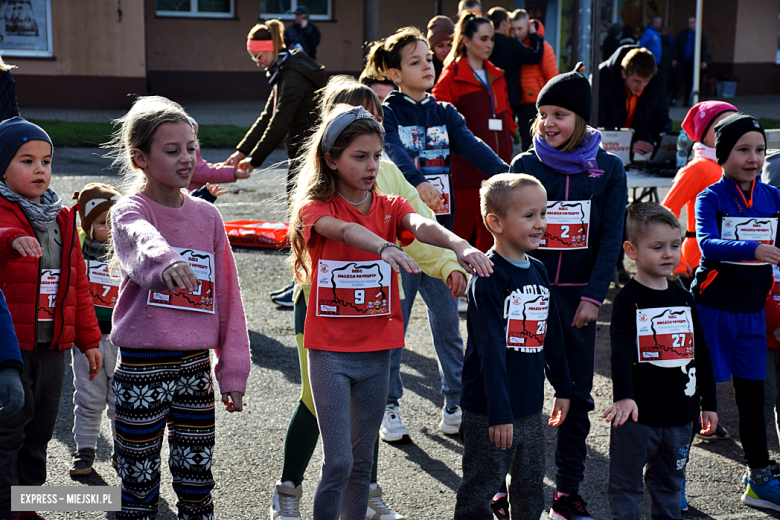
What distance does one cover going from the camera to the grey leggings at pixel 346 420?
9.71ft

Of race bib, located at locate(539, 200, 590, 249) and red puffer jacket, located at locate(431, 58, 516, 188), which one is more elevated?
red puffer jacket, located at locate(431, 58, 516, 188)

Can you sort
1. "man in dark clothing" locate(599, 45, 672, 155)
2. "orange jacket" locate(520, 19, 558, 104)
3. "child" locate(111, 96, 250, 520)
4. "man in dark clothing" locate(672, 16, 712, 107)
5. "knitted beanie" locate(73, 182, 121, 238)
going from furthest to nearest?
"man in dark clothing" locate(672, 16, 712, 107) < "orange jacket" locate(520, 19, 558, 104) < "man in dark clothing" locate(599, 45, 672, 155) < "knitted beanie" locate(73, 182, 121, 238) < "child" locate(111, 96, 250, 520)

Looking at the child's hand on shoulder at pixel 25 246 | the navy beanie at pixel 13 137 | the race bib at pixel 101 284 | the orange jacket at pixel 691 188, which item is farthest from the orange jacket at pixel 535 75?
the child's hand on shoulder at pixel 25 246

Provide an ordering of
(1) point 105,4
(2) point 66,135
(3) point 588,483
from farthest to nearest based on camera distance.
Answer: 1. (1) point 105,4
2. (2) point 66,135
3. (3) point 588,483

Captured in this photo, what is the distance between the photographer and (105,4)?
1970cm

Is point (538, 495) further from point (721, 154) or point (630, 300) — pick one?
point (721, 154)

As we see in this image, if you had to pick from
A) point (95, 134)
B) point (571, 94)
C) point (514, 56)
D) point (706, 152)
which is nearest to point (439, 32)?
point (514, 56)

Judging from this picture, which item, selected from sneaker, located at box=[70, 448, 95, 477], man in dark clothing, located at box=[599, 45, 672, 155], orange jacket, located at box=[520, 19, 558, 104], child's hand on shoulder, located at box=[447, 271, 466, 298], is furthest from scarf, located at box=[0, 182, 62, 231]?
orange jacket, located at box=[520, 19, 558, 104]

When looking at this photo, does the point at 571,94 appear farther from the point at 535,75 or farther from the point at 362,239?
the point at 535,75

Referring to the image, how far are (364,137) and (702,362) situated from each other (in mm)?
1673

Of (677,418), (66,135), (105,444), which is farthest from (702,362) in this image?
(66,135)

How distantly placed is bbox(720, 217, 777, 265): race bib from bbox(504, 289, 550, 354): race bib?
1346 mm

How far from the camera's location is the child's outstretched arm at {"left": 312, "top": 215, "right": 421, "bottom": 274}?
2.58 meters

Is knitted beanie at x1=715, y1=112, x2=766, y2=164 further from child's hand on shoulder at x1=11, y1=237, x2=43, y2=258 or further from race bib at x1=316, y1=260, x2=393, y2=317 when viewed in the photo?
child's hand on shoulder at x1=11, y1=237, x2=43, y2=258
